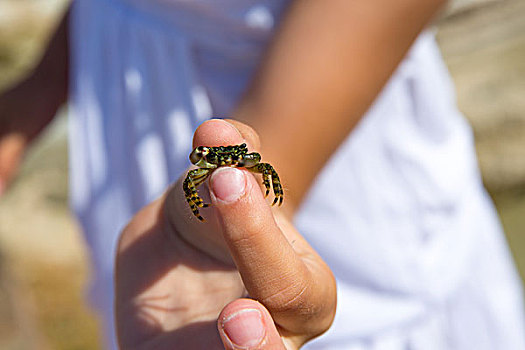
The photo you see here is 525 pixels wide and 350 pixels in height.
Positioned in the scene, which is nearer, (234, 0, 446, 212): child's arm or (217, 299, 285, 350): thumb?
(217, 299, 285, 350): thumb

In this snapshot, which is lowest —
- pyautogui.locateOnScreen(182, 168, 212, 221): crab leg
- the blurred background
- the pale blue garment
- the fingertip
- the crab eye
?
the blurred background

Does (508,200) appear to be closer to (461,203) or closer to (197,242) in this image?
(461,203)

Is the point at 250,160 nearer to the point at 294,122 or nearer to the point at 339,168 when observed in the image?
the point at 294,122

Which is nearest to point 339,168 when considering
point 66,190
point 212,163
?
point 212,163

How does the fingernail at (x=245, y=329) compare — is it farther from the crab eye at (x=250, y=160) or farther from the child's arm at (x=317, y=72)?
the child's arm at (x=317, y=72)

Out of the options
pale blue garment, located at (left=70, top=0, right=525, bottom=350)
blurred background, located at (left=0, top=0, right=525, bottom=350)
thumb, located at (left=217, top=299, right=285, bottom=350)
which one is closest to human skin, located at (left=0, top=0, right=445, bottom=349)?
thumb, located at (left=217, top=299, right=285, bottom=350)

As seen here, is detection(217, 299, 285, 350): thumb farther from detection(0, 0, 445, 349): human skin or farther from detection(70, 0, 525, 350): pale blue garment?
detection(70, 0, 525, 350): pale blue garment

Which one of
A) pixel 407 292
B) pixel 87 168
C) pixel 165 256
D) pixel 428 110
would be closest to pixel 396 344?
pixel 407 292
